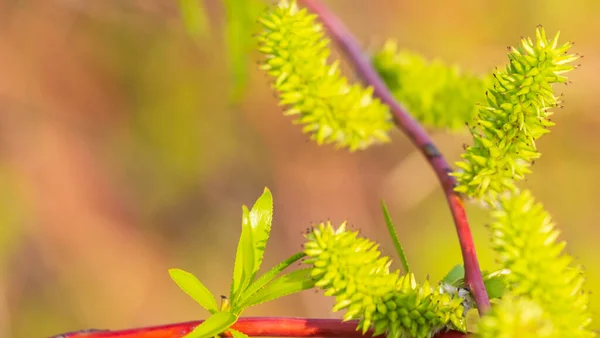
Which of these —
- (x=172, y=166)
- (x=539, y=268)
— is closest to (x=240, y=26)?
(x=539, y=268)

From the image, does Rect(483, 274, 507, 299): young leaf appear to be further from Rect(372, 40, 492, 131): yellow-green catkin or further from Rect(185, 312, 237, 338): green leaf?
Rect(372, 40, 492, 131): yellow-green catkin

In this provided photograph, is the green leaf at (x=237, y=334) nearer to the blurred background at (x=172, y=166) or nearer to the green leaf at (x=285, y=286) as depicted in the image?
the green leaf at (x=285, y=286)

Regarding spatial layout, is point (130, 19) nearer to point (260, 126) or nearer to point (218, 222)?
point (260, 126)

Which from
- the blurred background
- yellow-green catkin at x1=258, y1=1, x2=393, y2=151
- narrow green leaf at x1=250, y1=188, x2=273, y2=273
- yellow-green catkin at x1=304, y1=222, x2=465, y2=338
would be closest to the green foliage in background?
yellow-green catkin at x1=258, y1=1, x2=393, y2=151

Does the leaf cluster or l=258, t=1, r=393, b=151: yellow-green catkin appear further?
l=258, t=1, r=393, b=151: yellow-green catkin

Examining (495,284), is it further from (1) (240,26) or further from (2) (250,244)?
(1) (240,26)

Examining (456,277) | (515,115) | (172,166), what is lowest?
(456,277)
